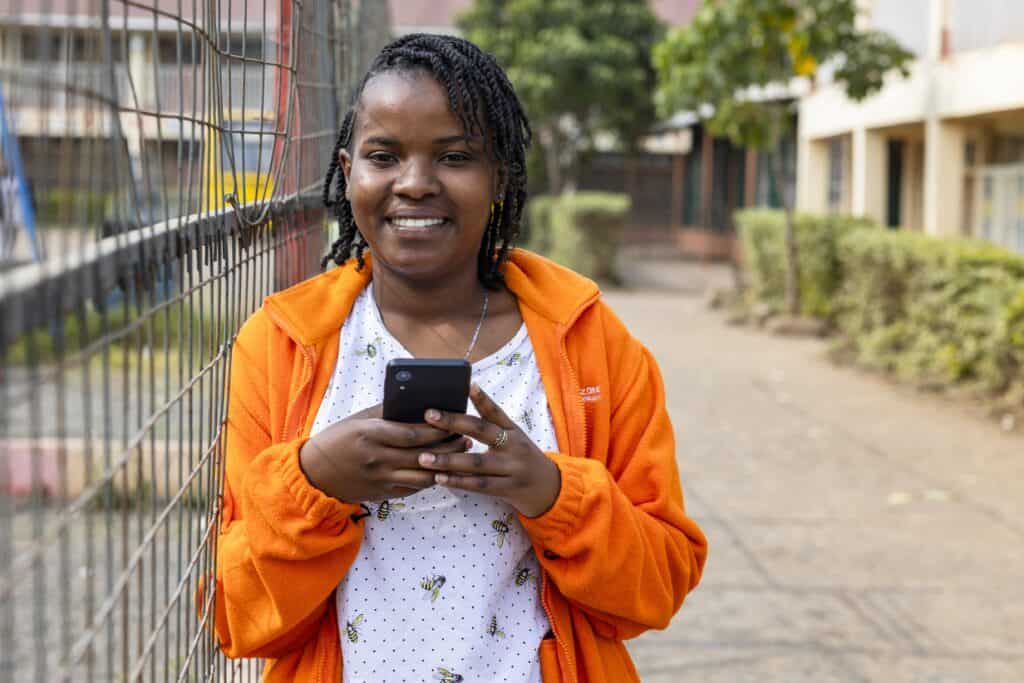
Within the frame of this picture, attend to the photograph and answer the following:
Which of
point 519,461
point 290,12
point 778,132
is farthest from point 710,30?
point 519,461

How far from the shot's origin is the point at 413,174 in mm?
1865

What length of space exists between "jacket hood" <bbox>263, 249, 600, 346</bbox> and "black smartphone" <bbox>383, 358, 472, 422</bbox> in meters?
0.28

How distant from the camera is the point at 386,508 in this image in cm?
190

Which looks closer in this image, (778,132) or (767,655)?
(767,655)

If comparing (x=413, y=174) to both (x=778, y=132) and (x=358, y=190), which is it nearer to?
(x=358, y=190)

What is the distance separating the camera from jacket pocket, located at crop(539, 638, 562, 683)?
1.92m

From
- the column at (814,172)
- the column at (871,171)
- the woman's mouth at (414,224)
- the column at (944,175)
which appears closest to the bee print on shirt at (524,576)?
the woman's mouth at (414,224)

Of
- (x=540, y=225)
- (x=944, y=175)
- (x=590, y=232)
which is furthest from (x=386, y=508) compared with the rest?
(x=540, y=225)

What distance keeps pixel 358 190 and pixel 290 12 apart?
2.74ft

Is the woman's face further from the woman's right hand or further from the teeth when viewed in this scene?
the woman's right hand

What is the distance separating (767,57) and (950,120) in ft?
7.38

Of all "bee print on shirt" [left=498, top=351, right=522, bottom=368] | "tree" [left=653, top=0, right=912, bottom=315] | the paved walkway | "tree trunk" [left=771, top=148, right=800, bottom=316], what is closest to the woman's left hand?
"bee print on shirt" [left=498, top=351, right=522, bottom=368]

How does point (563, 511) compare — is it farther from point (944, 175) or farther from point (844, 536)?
point (944, 175)

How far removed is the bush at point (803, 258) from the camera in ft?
46.4
